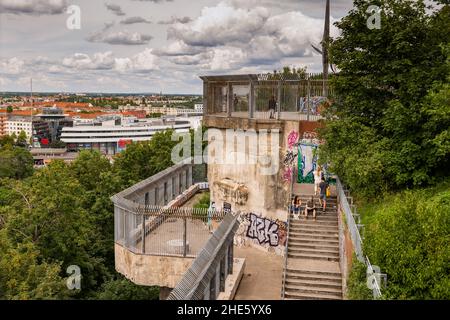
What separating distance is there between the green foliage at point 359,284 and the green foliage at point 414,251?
755mm

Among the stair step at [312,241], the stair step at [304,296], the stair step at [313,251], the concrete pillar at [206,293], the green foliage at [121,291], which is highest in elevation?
the stair step at [312,241]

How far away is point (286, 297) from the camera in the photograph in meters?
18.5

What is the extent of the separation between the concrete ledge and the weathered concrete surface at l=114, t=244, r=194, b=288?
192 cm

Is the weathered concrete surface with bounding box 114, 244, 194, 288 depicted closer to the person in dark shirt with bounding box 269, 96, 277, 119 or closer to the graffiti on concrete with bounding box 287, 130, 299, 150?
the graffiti on concrete with bounding box 287, 130, 299, 150

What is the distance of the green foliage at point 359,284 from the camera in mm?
13062

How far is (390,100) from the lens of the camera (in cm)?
2012

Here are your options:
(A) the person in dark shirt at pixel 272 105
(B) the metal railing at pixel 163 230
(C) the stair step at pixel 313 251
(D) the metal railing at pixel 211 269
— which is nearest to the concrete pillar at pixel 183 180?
(A) the person in dark shirt at pixel 272 105

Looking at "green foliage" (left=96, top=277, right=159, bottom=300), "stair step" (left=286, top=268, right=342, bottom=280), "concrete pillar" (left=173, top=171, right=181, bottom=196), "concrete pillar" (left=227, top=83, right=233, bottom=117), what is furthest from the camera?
"green foliage" (left=96, top=277, right=159, bottom=300)

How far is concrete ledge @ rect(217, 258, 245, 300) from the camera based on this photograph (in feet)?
60.1

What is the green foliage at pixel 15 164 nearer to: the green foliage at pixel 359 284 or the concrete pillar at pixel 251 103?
the concrete pillar at pixel 251 103

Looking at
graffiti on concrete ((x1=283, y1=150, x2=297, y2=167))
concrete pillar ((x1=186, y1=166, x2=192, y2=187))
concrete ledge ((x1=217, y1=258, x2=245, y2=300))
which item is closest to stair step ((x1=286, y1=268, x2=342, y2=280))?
concrete ledge ((x1=217, y1=258, x2=245, y2=300))
